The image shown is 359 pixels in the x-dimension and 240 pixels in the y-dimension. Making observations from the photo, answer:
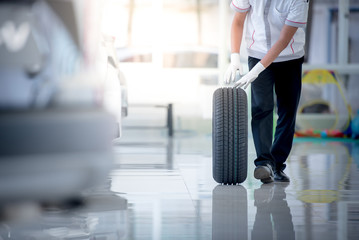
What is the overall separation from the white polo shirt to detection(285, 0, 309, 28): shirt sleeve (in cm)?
1

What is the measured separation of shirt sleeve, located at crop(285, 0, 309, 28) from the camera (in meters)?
2.99

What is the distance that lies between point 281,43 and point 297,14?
0.52 ft

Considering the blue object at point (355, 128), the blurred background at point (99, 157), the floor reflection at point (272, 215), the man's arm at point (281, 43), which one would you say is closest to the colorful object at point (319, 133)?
the blurred background at point (99, 157)

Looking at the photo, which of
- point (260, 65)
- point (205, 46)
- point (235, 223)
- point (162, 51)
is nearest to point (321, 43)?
point (205, 46)

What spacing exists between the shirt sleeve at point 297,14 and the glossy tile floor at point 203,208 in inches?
32.4

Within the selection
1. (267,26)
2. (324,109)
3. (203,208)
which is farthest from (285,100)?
(324,109)

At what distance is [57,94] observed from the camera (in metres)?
0.90

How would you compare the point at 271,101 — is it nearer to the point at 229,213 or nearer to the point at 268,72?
the point at 268,72

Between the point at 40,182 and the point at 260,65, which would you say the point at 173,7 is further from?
the point at 40,182

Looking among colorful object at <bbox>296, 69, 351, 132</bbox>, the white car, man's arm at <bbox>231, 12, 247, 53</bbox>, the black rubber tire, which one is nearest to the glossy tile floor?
the black rubber tire

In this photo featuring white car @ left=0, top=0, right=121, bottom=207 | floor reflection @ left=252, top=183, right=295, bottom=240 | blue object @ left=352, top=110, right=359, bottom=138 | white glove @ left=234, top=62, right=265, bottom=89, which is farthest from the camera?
blue object @ left=352, top=110, right=359, bottom=138

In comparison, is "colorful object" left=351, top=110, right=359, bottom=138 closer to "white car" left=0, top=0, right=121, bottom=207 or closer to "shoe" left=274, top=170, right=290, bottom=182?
"shoe" left=274, top=170, right=290, bottom=182

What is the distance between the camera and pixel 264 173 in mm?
3186

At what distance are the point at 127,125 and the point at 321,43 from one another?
333cm
